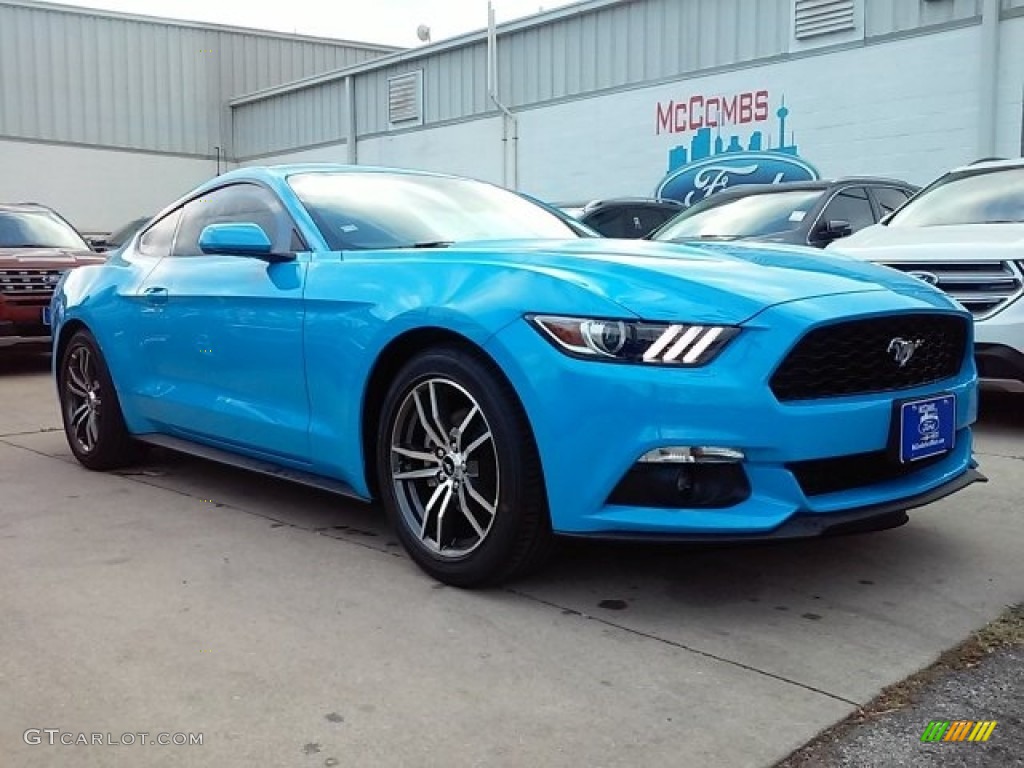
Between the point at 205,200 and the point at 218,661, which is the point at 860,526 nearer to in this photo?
the point at 218,661

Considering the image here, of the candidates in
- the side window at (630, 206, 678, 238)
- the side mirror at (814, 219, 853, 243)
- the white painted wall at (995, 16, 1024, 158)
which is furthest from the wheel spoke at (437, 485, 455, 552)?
the white painted wall at (995, 16, 1024, 158)

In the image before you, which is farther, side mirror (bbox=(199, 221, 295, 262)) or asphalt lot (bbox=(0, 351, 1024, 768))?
side mirror (bbox=(199, 221, 295, 262))

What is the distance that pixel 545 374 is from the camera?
298cm

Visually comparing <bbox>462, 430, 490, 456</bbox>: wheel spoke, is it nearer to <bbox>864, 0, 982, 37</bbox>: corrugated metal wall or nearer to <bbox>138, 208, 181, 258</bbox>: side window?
<bbox>138, 208, 181, 258</bbox>: side window

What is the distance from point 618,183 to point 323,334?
12.3 m

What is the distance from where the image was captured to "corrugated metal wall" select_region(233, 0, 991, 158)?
13.0m

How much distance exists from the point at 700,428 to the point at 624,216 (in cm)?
856

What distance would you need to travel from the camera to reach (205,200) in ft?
15.8

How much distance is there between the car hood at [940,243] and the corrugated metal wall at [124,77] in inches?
688

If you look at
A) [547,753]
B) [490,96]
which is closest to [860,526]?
[547,753]

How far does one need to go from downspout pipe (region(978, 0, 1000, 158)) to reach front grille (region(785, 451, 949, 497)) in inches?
361

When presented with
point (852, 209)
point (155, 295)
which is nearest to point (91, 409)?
point (155, 295)

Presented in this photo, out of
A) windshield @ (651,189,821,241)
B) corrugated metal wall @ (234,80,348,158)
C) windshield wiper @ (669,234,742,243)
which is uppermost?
corrugated metal wall @ (234,80,348,158)

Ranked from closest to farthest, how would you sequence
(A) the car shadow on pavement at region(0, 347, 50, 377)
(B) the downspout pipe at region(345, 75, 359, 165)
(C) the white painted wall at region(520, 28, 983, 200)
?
(A) the car shadow on pavement at region(0, 347, 50, 377)
(C) the white painted wall at region(520, 28, 983, 200)
(B) the downspout pipe at region(345, 75, 359, 165)
